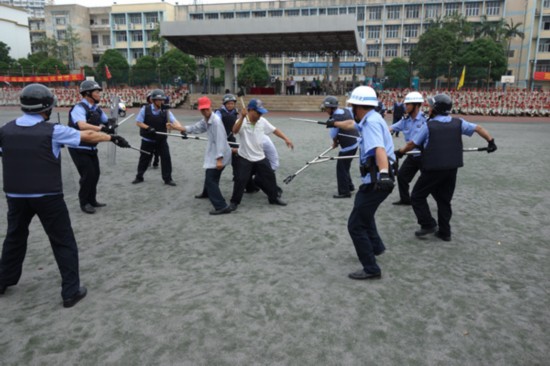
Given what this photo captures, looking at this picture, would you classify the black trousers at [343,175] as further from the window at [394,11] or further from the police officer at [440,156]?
the window at [394,11]

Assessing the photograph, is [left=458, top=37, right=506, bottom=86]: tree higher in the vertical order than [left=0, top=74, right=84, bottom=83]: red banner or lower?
higher

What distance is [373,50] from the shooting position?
63.9 m

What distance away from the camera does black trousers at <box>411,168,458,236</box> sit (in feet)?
16.4

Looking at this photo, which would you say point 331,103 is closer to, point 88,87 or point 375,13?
point 88,87

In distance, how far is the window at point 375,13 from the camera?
2447 inches

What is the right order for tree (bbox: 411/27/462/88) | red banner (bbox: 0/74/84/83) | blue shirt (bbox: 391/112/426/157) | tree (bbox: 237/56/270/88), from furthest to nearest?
tree (bbox: 237/56/270/88) → tree (bbox: 411/27/462/88) → red banner (bbox: 0/74/84/83) → blue shirt (bbox: 391/112/426/157)

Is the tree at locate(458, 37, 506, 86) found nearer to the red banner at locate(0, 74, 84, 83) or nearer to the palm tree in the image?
the palm tree

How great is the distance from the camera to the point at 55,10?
68.3 metres

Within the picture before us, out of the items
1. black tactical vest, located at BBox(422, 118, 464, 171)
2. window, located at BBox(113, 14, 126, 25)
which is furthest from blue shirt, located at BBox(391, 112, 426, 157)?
window, located at BBox(113, 14, 126, 25)

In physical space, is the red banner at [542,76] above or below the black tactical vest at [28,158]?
above

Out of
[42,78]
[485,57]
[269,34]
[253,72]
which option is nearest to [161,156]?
[269,34]

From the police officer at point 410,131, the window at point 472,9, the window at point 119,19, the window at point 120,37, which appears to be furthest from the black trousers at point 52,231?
the window at point 119,19

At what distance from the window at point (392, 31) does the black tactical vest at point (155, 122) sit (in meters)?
61.2

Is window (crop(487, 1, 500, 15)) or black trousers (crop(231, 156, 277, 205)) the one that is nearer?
black trousers (crop(231, 156, 277, 205))
